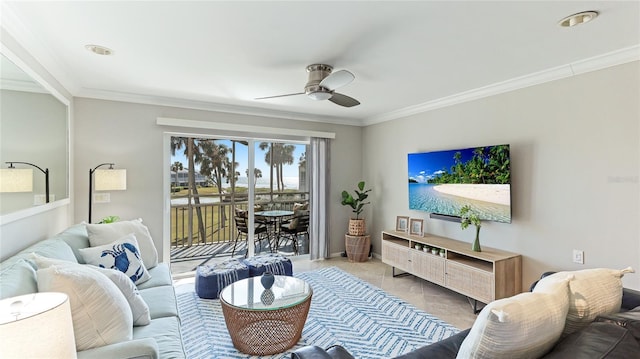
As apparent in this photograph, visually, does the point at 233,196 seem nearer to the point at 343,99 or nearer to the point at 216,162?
the point at 216,162

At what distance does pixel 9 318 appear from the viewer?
89 cm

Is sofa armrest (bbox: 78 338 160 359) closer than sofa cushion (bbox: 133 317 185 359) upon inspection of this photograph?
Yes

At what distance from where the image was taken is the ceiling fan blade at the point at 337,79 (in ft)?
7.43

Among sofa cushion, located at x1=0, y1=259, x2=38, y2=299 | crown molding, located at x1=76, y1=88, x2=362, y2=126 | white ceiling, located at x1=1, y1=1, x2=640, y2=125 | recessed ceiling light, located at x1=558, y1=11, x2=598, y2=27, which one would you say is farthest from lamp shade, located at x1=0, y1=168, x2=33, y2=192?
recessed ceiling light, located at x1=558, y1=11, x2=598, y2=27

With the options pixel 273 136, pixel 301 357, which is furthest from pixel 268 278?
pixel 273 136

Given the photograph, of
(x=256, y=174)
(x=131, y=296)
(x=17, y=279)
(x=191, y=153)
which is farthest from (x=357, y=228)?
(x=17, y=279)

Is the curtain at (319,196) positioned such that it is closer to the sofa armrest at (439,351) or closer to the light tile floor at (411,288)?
the light tile floor at (411,288)

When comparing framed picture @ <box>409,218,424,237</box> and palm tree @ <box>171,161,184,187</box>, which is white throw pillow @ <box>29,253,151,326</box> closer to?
Result: palm tree @ <box>171,161,184,187</box>

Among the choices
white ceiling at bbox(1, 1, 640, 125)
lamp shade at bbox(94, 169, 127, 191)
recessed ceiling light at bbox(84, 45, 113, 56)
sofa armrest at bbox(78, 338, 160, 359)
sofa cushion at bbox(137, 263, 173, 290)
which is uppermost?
recessed ceiling light at bbox(84, 45, 113, 56)

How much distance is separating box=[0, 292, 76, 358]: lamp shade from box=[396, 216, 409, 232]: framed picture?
388cm

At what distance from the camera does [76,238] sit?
2.40m

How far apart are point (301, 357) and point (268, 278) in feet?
4.57

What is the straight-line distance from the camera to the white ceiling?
1.85 meters

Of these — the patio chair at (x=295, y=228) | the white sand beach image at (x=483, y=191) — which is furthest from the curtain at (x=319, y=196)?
the white sand beach image at (x=483, y=191)
